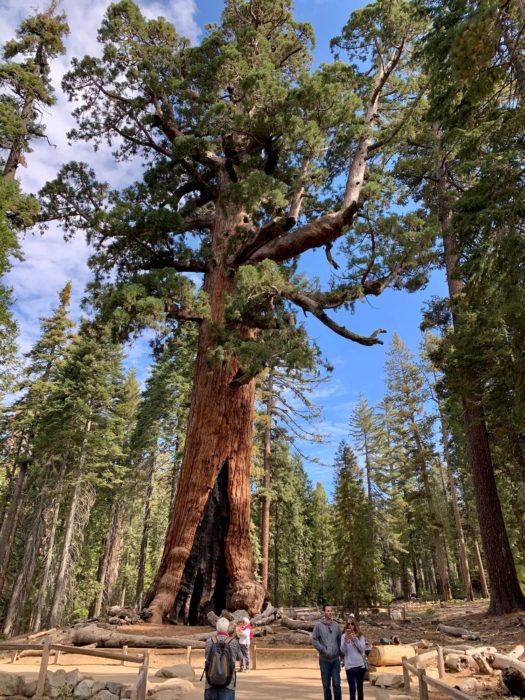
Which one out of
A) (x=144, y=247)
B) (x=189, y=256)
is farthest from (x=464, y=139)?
(x=144, y=247)

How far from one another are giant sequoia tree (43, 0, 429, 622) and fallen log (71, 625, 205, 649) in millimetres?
1109

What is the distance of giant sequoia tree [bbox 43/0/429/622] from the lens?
9.72 m

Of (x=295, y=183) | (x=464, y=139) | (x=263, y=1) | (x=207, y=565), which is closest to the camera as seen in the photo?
(x=207, y=565)

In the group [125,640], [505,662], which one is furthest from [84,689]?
[505,662]

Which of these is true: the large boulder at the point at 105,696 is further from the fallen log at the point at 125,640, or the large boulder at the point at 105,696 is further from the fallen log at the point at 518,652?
the fallen log at the point at 518,652

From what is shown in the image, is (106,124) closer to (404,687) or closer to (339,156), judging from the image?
(339,156)

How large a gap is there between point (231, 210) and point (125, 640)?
34.7ft

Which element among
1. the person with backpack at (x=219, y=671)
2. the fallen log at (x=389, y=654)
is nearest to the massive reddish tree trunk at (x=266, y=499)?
the fallen log at (x=389, y=654)

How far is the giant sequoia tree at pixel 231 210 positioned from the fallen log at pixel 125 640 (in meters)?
1.11

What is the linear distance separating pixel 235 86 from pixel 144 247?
5767 mm

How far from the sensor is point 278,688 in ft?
19.9

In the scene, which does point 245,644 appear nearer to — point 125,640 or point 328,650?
point 125,640

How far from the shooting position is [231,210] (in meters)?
13.2

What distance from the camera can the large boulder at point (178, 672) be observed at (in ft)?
21.2
